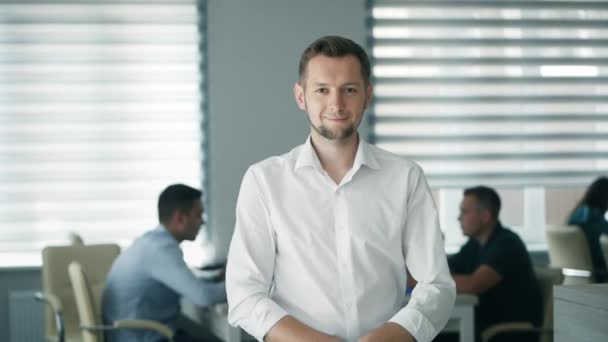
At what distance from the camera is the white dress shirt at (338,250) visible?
165cm

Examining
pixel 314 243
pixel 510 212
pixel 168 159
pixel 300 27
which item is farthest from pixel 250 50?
pixel 314 243

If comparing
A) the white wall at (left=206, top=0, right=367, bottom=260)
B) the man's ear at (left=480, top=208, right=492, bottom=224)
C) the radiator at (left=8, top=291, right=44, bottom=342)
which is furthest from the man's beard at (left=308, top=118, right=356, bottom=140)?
the radiator at (left=8, top=291, right=44, bottom=342)

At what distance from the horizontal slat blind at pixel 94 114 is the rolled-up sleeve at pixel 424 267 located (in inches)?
145

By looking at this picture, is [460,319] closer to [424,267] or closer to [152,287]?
[152,287]

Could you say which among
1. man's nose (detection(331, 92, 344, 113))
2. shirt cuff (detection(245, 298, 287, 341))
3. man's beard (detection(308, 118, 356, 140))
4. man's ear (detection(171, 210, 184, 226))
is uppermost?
man's nose (detection(331, 92, 344, 113))

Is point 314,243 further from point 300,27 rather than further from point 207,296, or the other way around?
point 300,27

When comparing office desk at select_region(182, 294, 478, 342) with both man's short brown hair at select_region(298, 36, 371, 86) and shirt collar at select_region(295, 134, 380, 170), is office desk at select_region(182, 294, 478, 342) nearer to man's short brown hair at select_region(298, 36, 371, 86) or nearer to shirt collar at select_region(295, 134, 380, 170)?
shirt collar at select_region(295, 134, 380, 170)

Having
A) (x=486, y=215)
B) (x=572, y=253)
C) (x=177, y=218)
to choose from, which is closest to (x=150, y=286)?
(x=177, y=218)

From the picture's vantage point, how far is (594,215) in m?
5.35

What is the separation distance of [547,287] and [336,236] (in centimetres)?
217

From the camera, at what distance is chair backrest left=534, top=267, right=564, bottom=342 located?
11.1ft

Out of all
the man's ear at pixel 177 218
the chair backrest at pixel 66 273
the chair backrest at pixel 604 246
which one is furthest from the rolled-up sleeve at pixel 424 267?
the chair backrest at pixel 604 246

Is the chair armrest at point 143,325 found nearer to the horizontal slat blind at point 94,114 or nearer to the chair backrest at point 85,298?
the chair backrest at point 85,298

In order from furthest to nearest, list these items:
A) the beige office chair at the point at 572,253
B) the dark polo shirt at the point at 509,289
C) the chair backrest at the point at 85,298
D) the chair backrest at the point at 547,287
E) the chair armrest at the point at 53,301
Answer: the beige office chair at the point at 572,253 → the chair armrest at the point at 53,301 → the dark polo shirt at the point at 509,289 → the chair backrest at the point at 547,287 → the chair backrest at the point at 85,298
